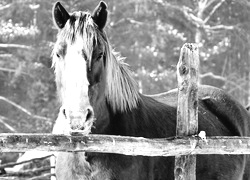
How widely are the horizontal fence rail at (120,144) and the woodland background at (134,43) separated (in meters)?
14.3

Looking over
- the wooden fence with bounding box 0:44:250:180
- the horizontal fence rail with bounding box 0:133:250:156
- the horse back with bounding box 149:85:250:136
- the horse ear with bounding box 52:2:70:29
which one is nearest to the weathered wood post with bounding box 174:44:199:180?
the wooden fence with bounding box 0:44:250:180

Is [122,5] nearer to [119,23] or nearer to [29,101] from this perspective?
[119,23]

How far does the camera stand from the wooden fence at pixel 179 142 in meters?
3.21

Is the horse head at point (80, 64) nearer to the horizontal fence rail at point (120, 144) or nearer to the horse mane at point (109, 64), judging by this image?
the horse mane at point (109, 64)

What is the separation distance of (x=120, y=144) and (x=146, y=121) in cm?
94

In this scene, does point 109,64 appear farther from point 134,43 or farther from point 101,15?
point 134,43

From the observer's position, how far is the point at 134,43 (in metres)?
21.2

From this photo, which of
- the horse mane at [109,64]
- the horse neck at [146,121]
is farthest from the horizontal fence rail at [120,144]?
the horse mane at [109,64]

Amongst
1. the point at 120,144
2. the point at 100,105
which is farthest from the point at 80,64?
the point at 120,144

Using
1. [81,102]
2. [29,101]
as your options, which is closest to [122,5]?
[29,101]

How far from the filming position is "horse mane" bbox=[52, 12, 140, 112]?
3635 mm

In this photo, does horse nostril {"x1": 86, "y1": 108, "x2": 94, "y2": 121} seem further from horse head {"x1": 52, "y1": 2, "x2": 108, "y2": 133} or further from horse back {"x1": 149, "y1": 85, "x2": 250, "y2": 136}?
horse back {"x1": 149, "y1": 85, "x2": 250, "y2": 136}

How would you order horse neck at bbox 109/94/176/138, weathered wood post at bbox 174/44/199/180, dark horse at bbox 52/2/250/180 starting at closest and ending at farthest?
dark horse at bbox 52/2/250/180 → weathered wood post at bbox 174/44/199/180 → horse neck at bbox 109/94/176/138

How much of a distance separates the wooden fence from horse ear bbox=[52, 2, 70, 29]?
983 millimetres
